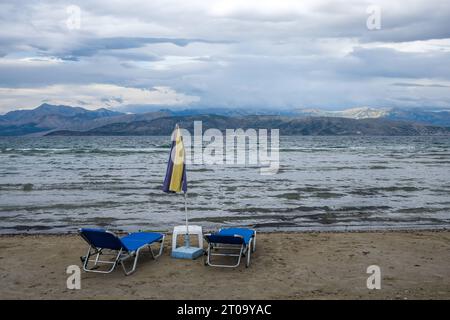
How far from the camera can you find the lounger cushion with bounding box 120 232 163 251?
379 inches

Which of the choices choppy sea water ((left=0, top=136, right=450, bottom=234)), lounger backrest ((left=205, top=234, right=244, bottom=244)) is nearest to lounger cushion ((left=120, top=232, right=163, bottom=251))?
lounger backrest ((left=205, top=234, right=244, bottom=244))

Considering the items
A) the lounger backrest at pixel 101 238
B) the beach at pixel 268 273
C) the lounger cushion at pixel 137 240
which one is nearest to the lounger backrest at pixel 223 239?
the beach at pixel 268 273

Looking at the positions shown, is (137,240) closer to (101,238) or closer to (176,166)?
(101,238)

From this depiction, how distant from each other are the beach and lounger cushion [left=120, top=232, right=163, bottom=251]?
0.45m

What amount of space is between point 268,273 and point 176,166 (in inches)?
116

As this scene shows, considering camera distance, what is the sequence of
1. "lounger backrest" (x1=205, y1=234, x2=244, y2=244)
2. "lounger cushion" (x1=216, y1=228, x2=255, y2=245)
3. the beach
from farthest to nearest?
"lounger cushion" (x1=216, y1=228, x2=255, y2=245)
"lounger backrest" (x1=205, y1=234, x2=244, y2=244)
the beach

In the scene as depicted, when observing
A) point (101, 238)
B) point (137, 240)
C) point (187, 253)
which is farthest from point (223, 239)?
point (101, 238)

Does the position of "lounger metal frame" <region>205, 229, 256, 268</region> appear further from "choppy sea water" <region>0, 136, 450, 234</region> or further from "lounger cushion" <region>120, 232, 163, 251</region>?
"choppy sea water" <region>0, 136, 450, 234</region>

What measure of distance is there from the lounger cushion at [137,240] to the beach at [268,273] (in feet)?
1.46

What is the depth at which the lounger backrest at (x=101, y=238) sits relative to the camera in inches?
352

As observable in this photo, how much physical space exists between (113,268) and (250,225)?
21.9 ft

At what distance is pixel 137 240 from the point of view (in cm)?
1010
